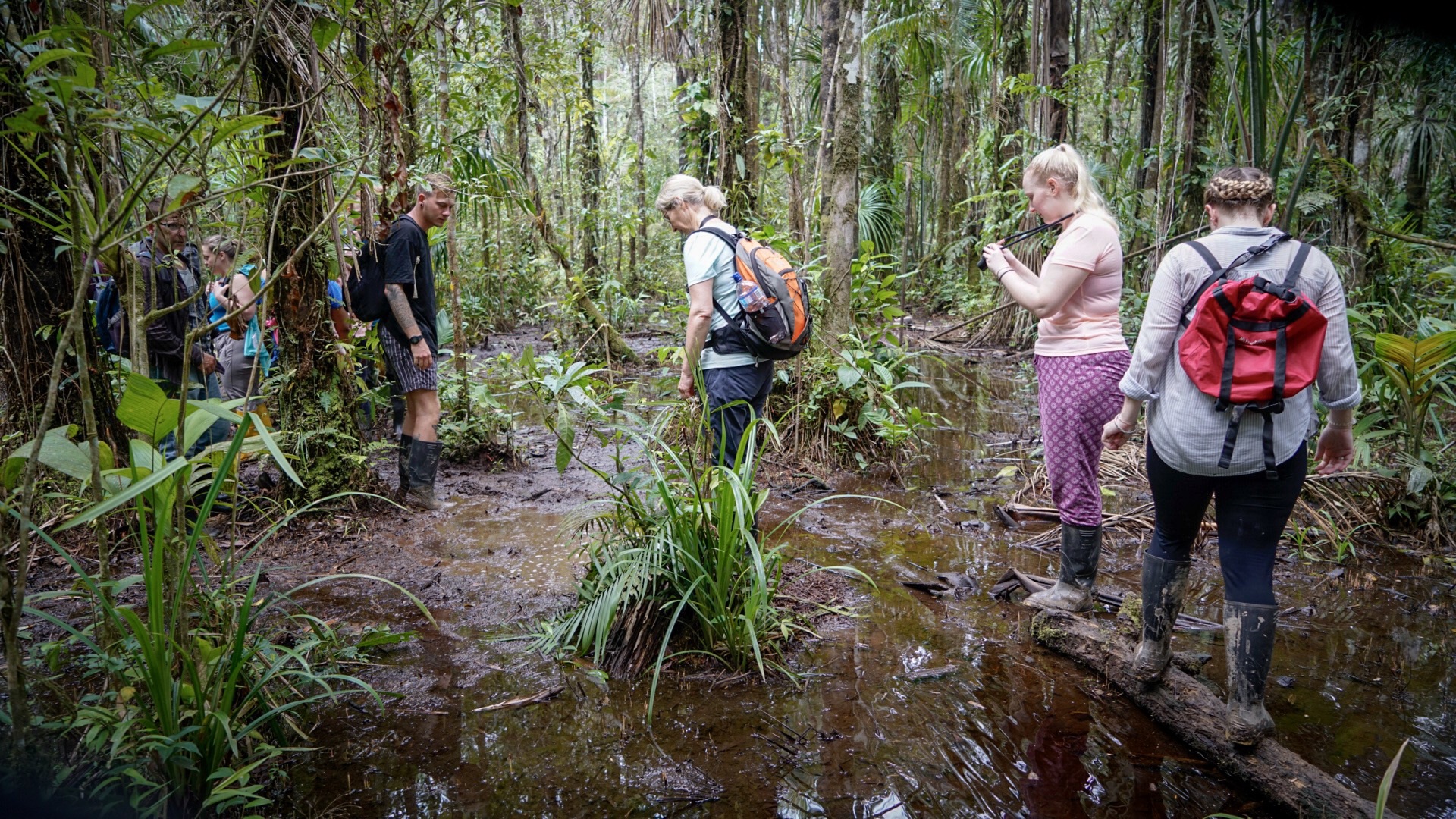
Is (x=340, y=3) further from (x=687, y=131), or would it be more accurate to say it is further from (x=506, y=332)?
(x=506, y=332)

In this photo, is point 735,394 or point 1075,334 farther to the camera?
point 735,394

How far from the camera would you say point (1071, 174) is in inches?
121

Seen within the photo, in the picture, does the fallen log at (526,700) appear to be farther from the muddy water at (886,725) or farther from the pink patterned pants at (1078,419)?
the pink patterned pants at (1078,419)

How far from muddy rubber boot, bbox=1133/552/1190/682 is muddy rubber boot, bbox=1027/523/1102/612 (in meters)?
0.64

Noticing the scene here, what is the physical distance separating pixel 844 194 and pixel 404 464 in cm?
Answer: 355

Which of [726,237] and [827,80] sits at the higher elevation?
[827,80]

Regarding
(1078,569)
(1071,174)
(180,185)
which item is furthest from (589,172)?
(180,185)

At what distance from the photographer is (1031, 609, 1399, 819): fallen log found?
199 centimetres

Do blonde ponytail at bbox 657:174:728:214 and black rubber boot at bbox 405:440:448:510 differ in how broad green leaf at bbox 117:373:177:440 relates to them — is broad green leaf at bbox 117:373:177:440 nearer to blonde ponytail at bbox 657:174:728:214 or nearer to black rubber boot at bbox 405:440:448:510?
blonde ponytail at bbox 657:174:728:214

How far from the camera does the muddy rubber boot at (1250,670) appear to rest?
223 centimetres

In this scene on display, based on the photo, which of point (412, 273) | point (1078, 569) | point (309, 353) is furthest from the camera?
point (412, 273)

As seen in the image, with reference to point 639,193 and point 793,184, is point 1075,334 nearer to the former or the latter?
point 793,184

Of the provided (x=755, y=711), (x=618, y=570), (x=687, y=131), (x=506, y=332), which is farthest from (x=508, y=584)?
(x=506, y=332)

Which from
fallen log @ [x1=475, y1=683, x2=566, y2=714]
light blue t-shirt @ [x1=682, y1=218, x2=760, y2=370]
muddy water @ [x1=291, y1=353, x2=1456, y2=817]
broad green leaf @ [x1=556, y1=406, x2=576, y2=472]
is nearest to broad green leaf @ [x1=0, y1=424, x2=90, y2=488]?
muddy water @ [x1=291, y1=353, x2=1456, y2=817]
